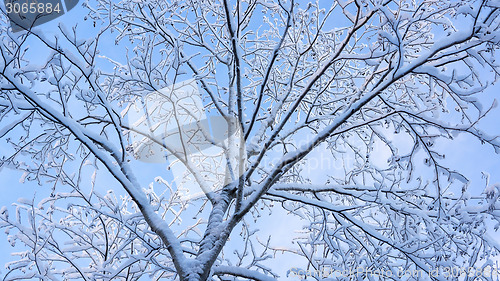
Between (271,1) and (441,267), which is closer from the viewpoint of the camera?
(441,267)

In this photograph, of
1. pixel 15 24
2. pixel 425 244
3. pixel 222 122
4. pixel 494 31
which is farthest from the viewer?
pixel 222 122

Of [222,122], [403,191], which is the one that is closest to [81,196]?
[222,122]

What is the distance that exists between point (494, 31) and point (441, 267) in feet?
8.02

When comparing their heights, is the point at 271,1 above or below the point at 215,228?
above

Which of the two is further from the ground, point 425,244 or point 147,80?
point 147,80

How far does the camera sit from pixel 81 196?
487cm

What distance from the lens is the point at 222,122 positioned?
5.86 metres

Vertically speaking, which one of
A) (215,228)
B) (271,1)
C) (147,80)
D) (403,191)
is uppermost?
(271,1)

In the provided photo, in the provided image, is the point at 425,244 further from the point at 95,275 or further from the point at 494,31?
the point at 95,275

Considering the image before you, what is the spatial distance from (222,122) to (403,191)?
2781mm

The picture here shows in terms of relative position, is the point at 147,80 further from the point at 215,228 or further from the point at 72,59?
the point at 215,228

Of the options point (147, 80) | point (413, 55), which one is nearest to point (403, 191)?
point (413, 55)

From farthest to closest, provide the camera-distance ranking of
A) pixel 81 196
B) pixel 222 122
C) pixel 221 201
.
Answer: pixel 222 122
pixel 81 196
pixel 221 201

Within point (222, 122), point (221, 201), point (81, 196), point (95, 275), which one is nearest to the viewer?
point (95, 275)
